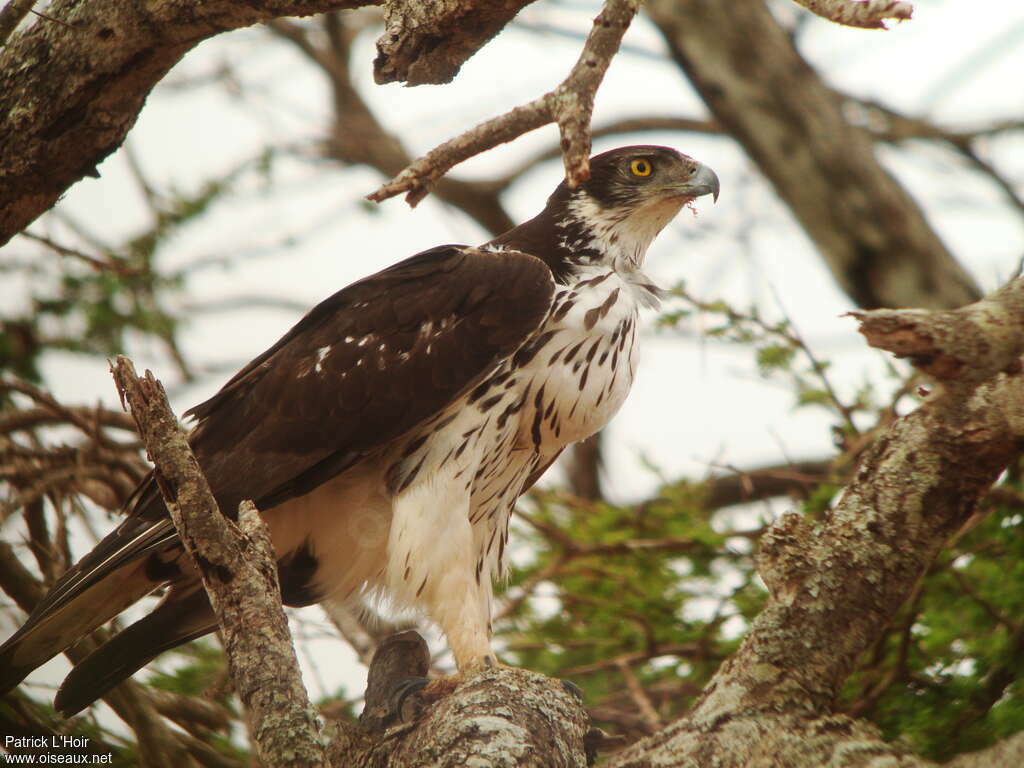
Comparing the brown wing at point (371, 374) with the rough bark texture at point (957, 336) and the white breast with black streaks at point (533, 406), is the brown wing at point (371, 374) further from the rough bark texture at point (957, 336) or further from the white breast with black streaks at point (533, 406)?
the rough bark texture at point (957, 336)

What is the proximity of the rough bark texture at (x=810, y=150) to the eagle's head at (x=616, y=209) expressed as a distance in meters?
2.83

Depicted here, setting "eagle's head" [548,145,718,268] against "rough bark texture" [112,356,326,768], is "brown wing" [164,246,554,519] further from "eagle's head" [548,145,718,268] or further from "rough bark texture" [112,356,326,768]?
"rough bark texture" [112,356,326,768]

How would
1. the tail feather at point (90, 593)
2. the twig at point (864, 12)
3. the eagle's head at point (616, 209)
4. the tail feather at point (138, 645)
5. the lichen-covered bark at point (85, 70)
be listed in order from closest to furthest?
the twig at point (864, 12), the lichen-covered bark at point (85, 70), the tail feather at point (90, 593), the tail feather at point (138, 645), the eagle's head at point (616, 209)

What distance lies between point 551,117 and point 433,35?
1.60 ft

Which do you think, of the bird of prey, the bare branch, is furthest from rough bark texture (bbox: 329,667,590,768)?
the bare branch

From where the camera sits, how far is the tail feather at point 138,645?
13.9 feet

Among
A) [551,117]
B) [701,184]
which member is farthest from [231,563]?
[701,184]

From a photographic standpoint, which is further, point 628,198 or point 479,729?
point 628,198

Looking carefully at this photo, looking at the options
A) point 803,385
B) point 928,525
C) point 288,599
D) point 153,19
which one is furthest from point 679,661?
point 153,19

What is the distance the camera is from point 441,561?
4.32 m

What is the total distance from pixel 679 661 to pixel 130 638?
7.95 feet

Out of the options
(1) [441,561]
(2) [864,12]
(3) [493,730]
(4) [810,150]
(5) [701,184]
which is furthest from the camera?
(4) [810,150]

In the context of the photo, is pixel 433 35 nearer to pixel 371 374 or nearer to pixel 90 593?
pixel 371 374

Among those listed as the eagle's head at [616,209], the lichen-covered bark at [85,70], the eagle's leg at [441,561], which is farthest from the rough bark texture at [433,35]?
the eagle's head at [616,209]
